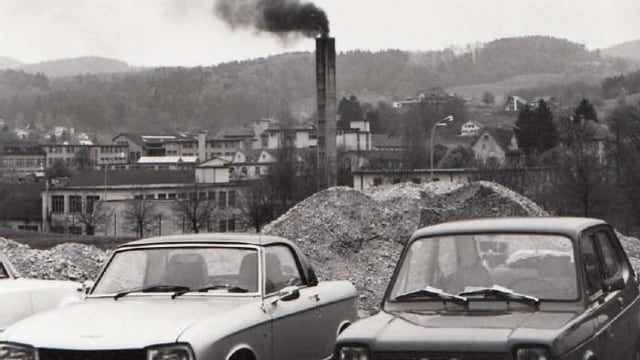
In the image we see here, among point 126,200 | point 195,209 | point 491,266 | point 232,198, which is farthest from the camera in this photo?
point 232,198

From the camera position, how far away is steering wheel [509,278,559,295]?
6.01 m

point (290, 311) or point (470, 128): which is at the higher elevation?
point (470, 128)

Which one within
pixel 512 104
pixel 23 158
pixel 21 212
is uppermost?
pixel 512 104

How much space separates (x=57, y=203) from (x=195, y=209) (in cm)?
2375

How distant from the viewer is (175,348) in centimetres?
584

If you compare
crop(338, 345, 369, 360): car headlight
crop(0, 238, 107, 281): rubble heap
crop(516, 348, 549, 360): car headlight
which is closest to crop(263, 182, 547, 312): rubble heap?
crop(0, 238, 107, 281): rubble heap

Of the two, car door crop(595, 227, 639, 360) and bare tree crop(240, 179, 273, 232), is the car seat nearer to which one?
car door crop(595, 227, 639, 360)

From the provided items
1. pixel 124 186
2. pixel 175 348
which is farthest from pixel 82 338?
pixel 124 186

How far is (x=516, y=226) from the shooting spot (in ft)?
21.1

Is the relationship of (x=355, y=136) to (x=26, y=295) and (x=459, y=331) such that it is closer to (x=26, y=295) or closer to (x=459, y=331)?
(x=26, y=295)

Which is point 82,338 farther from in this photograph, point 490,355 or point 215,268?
point 490,355

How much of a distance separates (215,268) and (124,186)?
94464 millimetres

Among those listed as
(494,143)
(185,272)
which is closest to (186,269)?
(185,272)

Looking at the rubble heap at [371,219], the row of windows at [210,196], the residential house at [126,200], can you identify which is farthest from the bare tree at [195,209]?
the rubble heap at [371,219]
